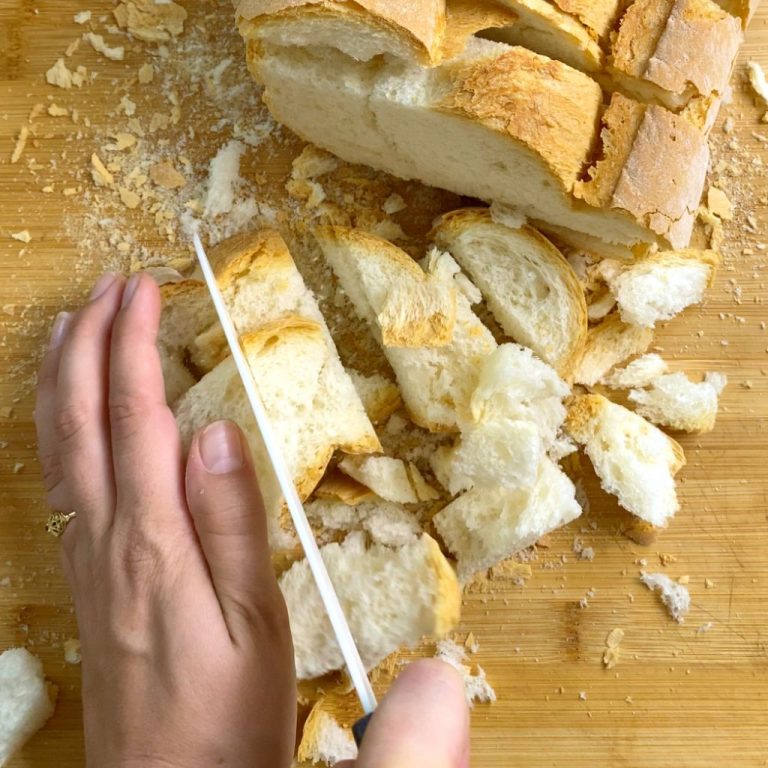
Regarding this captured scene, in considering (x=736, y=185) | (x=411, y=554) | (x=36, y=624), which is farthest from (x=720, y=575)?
(x=36, y=624)

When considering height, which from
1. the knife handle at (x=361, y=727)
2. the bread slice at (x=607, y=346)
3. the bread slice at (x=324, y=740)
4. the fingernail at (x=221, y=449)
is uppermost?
the bread slice at (x=607, y=346)

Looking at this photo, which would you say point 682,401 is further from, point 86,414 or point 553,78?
point 86,414

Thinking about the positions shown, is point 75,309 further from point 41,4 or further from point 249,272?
point 41,4

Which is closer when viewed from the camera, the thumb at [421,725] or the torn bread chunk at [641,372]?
the thumb at [421,725]

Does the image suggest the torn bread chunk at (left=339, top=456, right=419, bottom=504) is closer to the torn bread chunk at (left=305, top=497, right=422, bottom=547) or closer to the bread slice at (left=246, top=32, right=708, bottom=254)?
the torn bread chunk at (left=305, top=497, right=422, bottom=547)

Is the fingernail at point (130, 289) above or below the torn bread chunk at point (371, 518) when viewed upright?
above

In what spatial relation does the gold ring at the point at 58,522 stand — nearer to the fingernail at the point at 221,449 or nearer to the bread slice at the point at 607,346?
the fingernail at the point at 221,449

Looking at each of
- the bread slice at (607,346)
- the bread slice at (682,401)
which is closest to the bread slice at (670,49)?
the bread slice at (607,346)
